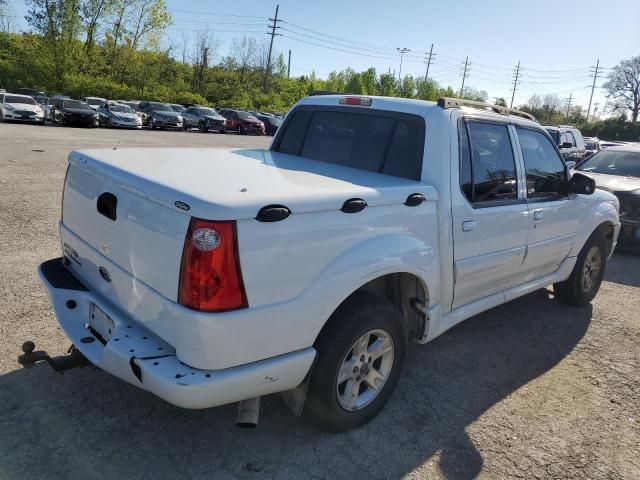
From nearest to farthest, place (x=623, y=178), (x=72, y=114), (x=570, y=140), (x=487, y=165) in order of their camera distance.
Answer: (x=487, y=165)
(x=623, y=178)
(x=570, y=140)
(x=72, y=114)

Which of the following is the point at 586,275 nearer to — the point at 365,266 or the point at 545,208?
the point at 545,208

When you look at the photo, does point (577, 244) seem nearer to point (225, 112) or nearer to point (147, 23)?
point (225, 112)

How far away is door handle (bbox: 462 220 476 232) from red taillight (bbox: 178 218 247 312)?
171 cm

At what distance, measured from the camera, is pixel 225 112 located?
35.9 meters

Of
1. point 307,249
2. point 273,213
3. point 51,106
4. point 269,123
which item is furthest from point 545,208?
point 269,123

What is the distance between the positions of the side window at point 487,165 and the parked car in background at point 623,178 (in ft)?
17.4

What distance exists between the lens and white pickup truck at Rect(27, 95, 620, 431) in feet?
7.29

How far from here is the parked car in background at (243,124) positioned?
112ft

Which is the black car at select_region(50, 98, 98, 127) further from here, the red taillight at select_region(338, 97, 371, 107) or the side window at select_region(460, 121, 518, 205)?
the side window at select_region(460, 121, 518, 205)

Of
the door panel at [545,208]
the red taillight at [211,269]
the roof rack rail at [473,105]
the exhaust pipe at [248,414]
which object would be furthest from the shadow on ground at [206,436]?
the roof rack rail at [473,105]

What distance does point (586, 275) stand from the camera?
5.33m

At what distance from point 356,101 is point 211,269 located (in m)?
2.19

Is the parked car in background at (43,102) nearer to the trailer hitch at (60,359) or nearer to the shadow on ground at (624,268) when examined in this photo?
the shadow on ground at (624,268)

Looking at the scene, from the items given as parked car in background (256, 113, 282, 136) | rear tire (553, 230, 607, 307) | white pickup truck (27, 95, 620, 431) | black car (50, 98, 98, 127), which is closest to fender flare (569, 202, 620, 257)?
rear tire (553, 230, 607, 307)
